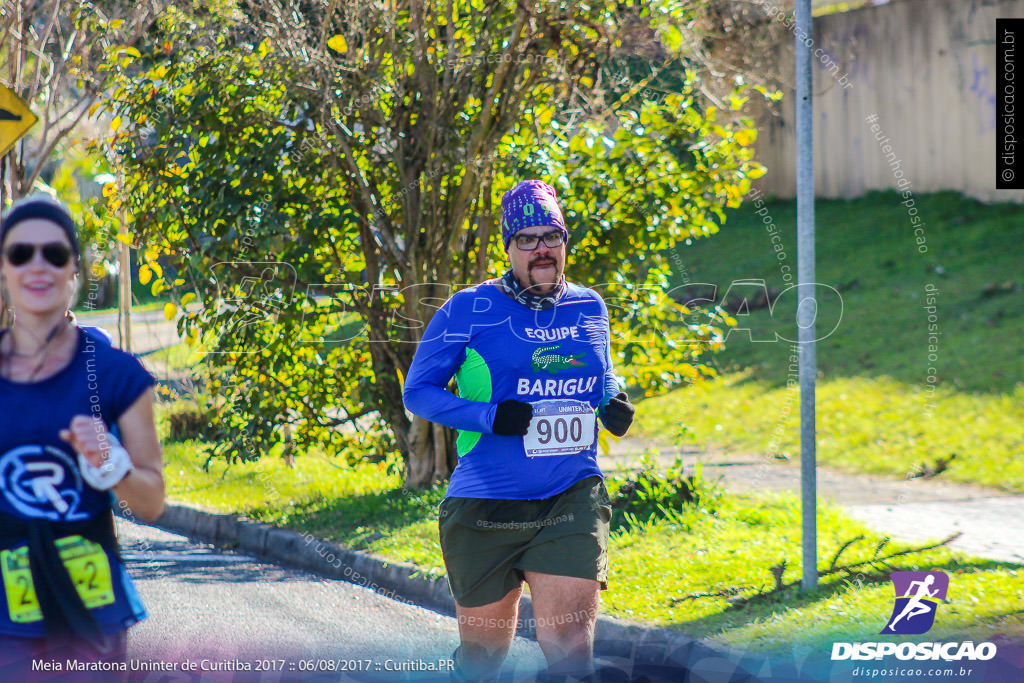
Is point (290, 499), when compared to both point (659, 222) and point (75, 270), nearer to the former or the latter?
point (659, 222)

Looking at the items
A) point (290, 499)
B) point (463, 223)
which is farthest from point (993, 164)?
point (290, 499)

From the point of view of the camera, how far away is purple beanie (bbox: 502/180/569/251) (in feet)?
13.0

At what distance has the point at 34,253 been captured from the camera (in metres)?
2.73

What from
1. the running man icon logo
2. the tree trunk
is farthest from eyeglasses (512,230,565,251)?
the tree trunk

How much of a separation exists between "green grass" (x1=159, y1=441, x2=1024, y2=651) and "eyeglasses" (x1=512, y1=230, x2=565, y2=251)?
84.4 inches

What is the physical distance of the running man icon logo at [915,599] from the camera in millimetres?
4938

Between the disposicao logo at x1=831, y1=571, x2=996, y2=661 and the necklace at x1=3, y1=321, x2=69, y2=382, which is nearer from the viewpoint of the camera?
the necklace at x1=3, y1=321, x2=69, y2=382

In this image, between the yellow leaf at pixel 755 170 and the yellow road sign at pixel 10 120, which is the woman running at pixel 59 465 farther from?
the yellow leaf at pixel 755 170

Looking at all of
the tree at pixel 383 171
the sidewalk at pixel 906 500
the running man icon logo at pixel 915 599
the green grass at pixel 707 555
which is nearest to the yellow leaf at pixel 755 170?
the tree at pixel 383 171

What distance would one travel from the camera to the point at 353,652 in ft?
18.6

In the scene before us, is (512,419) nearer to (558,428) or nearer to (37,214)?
(558,428)

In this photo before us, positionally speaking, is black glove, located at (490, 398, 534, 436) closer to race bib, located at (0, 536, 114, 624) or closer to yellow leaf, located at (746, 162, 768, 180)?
race bib, located at (0, 536, 114, 624)

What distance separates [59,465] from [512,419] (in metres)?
1.50

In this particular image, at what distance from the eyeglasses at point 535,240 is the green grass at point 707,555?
2.14 meters
